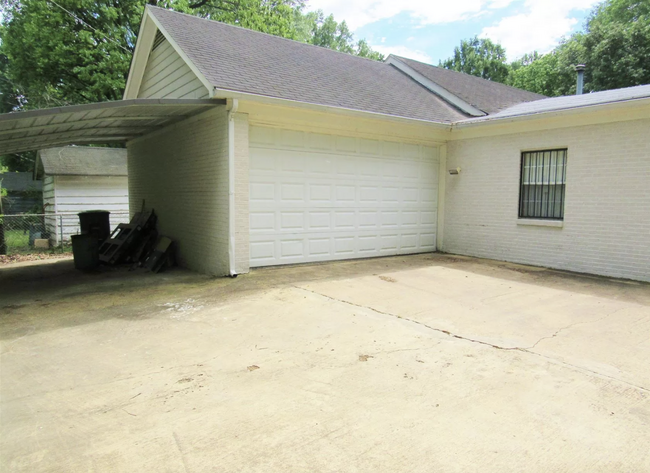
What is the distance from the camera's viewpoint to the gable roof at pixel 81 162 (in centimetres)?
1461

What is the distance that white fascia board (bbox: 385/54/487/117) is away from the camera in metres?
10.9

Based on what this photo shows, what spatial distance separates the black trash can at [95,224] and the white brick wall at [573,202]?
335 inches

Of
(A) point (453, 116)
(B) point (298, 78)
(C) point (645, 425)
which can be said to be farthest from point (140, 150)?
(C) point (645, 425)

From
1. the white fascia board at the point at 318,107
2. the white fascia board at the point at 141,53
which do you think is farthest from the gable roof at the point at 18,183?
the white fascia board at the point at 318,107

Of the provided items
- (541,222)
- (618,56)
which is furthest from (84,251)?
(618,56)

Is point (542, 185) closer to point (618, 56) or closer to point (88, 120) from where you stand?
point (88, 120)

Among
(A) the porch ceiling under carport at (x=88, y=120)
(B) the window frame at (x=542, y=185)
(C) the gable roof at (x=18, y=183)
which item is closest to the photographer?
(A) the porch ceiling under carport at (x=88, y=120)

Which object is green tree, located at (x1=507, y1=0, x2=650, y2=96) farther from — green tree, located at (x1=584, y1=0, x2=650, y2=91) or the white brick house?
the white brick house

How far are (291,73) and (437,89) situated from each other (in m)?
4.99

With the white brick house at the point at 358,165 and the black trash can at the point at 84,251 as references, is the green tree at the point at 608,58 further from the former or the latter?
the black trash can at the point at 84,251

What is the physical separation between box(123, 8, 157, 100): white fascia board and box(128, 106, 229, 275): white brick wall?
181 cm

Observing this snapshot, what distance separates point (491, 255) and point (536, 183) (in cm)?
186

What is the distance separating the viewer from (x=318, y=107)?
7.76m

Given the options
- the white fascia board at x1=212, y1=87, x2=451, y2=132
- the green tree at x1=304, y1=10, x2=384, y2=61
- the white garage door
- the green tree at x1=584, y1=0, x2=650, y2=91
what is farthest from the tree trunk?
the green tree at x1=304, y1=10, x2=384, y2=61
